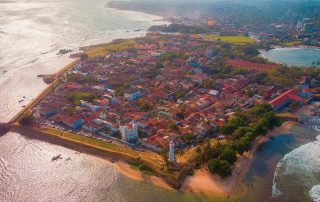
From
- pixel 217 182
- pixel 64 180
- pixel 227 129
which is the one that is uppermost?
pixel 227 129

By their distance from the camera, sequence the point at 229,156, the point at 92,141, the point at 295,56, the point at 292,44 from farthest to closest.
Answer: the point at 292,44 < the point at 295,56 < the point at 92,141 < the point at 229,156

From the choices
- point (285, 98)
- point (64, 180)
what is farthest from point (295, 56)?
point (64, 180)

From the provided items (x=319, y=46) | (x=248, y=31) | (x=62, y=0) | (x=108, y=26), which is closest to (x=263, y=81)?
(x=319, y=46)

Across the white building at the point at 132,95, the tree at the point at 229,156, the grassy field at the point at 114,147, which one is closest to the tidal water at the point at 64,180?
the grassy field at the point at 114,147

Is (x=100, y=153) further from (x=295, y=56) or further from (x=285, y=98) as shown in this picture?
(x=295, y=56)

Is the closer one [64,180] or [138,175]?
[64,180]

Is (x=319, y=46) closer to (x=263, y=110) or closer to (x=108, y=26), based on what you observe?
(x=263, y=110)

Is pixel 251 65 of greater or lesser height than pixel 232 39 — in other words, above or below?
above

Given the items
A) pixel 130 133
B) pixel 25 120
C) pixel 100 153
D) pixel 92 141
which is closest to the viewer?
pixel 100 153
